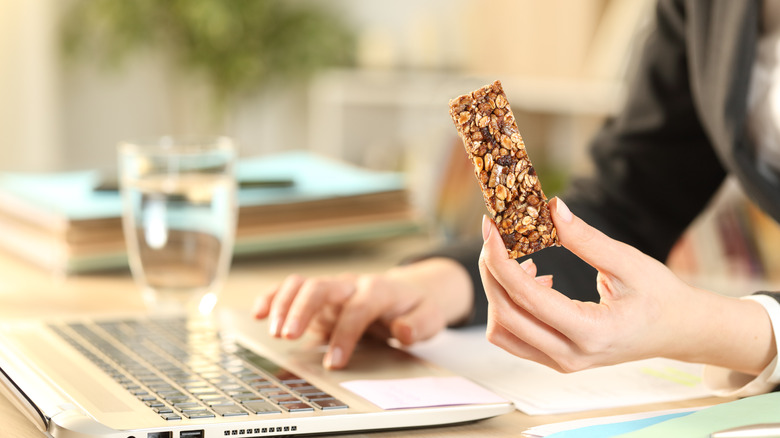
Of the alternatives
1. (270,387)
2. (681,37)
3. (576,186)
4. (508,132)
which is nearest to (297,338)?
(270,387)

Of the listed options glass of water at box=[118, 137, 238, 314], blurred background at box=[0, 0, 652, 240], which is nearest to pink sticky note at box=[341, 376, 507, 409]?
glass of water at box=[118, 137, 238, 314]

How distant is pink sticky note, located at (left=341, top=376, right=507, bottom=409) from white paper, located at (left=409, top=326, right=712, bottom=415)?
1.4 inches

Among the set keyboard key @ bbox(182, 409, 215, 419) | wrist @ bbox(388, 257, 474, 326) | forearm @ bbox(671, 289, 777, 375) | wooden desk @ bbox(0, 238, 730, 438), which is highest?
wooden desk @ bbox(0, 238, 730, 438)

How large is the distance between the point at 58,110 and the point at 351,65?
1.15 metres

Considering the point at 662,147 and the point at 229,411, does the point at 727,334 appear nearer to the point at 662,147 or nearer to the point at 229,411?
the point at 229,411

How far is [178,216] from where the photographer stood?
2.91ft

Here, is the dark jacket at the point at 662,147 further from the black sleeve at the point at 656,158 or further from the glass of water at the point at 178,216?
the glass of water at the point at 178,216

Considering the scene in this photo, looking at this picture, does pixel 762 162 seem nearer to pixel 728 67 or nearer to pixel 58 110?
pixel 728 67

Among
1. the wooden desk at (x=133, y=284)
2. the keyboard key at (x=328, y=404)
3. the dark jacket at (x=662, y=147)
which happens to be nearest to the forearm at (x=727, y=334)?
the wooden desk at (x=133, y=284)

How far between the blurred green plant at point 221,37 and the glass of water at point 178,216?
2688 millimetres

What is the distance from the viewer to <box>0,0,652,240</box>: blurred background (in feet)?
10.4

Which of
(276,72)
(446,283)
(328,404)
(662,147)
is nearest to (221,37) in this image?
(276,72)

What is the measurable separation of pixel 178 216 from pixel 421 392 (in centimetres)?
37

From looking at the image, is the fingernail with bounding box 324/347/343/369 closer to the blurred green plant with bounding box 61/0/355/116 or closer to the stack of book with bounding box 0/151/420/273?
the stack of book with bounding box 0/151/420/273
